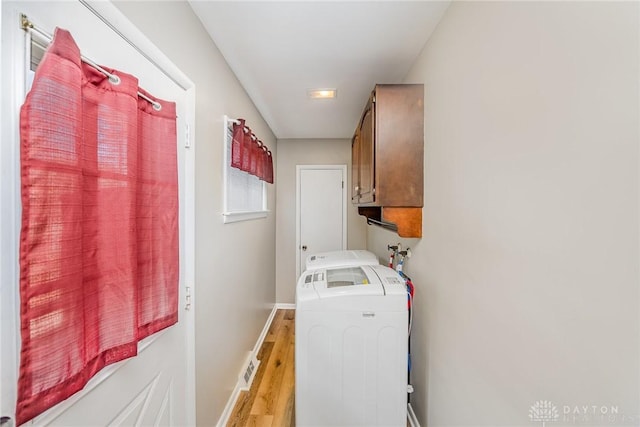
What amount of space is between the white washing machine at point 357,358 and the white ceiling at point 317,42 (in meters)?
1.47

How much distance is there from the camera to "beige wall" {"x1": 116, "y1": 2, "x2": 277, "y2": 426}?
115 centimetres

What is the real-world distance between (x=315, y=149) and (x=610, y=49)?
327 centimetres

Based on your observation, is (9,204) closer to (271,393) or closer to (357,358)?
(357,358)

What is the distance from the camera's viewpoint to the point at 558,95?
69 cm

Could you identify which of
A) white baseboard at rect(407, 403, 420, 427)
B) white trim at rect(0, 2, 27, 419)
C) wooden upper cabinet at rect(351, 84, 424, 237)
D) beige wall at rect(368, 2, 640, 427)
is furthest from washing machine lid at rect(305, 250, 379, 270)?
white trim at rect(0, 2, 27, 419)

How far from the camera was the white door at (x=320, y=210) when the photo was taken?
3721 millimetres

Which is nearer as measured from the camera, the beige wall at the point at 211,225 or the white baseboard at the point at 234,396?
the beige wall at the point at 211,225

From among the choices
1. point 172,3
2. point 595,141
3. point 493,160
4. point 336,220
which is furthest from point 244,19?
point 336,220

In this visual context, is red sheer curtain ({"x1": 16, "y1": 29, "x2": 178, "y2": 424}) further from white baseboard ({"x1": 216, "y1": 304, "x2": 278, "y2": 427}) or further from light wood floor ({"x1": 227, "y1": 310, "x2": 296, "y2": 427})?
light wood floor ({"x1": 227, "y1": 310, "x2": 296, "y2": 427})

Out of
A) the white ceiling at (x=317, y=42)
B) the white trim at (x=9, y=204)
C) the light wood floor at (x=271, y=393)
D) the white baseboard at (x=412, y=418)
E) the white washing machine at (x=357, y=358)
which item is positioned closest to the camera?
the white trim at (x=9, y=204)

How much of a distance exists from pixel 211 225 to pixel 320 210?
2.29 m

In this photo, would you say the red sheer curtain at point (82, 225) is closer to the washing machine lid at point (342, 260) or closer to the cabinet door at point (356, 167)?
the washing machine lid at point (342, 260)

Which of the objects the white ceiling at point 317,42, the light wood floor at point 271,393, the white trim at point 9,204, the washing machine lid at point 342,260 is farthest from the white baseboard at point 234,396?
the white ceiling at point 317,42

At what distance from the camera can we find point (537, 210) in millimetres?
755
